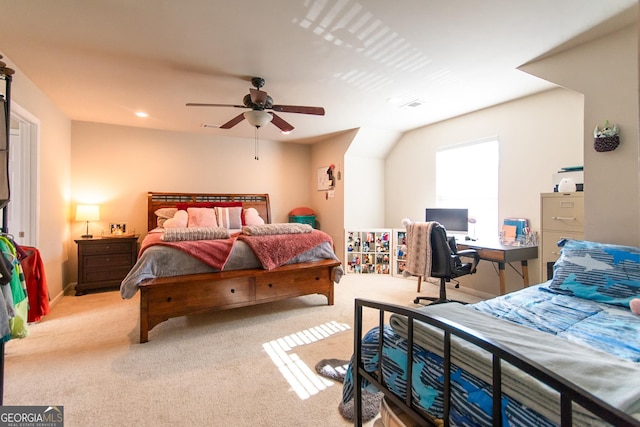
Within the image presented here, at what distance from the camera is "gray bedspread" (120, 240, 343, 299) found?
2.38 meters

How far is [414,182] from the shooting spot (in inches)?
186

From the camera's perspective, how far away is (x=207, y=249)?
2.75 meters

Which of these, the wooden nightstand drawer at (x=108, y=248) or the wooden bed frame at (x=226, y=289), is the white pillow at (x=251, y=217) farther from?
the wooden bed frame at (x=226, y=289)

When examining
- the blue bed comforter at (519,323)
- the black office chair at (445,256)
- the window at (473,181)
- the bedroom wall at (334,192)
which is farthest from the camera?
the bedroom wall at (334,192)

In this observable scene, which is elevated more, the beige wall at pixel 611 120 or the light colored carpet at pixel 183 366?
the beige wall at pixel 611 120

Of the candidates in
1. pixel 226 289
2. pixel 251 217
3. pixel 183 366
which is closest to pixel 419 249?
pixel 226 289

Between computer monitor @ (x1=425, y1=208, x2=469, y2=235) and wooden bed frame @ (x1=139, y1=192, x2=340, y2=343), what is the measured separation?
1.75 meters

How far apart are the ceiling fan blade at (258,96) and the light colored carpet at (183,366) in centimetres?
215

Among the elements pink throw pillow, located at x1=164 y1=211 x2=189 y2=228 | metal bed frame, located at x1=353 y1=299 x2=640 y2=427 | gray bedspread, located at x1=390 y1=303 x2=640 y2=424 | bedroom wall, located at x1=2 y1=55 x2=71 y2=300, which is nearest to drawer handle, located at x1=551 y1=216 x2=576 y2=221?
gray bedspread, located at x1=390 y1=303 x2=640 y2=424

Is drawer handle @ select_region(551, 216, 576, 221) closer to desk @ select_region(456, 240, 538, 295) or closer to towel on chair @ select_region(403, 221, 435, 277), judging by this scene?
desk @ select_region(456, 240, 538, 295)

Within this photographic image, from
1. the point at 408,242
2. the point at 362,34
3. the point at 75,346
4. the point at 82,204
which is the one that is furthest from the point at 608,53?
the point at 82,204

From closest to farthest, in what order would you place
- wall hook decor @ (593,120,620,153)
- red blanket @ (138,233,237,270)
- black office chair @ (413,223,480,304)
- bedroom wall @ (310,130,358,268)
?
wall hook decor @ (593,120,620,153), red blanket @ (138,233,237,270), black office chair @ (413,223,480,304), bedroom wall @ (310,130,358,268)

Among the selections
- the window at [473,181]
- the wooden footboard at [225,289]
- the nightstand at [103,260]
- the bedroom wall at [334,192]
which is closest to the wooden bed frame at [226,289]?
the wooden footboard at [225,289]

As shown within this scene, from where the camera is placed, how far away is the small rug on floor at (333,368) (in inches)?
76.0
